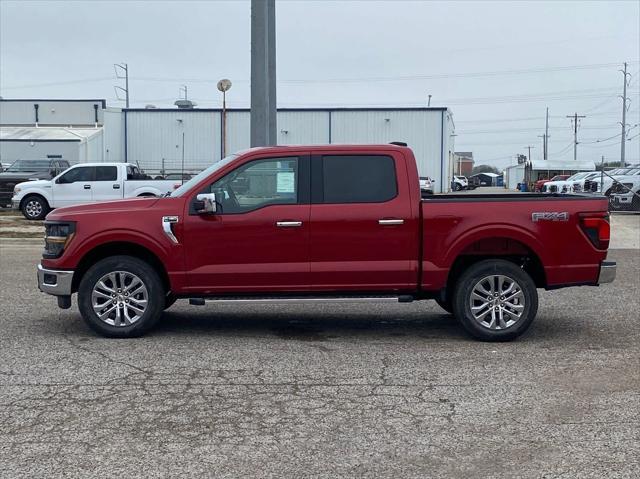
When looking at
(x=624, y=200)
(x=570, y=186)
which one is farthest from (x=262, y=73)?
(x=570, y=186)

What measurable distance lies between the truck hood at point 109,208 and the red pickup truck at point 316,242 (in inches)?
0.8

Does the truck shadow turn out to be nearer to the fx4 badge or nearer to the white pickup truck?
the fx4 badge

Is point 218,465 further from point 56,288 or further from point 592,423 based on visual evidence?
point 56,288

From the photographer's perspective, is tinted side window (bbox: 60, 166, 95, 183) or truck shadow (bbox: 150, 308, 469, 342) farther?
tinted side window (bbox: 60, 166, 95, 183)

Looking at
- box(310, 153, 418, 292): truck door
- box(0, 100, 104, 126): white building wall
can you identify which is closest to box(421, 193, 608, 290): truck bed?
box(310, 153, 418, 292): truck door

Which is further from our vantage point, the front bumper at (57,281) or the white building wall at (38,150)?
the white building wall at (38,150)

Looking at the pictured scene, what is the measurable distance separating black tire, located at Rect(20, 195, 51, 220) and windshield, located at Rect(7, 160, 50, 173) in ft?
21.6

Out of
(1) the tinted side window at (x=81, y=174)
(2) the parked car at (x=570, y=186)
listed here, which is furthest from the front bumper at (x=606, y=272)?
(2) the parked car at (x=570, y=186)

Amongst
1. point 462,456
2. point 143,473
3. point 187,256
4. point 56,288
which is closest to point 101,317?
point 56,288

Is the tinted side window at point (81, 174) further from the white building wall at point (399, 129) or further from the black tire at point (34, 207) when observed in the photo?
the white building wall at point (399, 129)

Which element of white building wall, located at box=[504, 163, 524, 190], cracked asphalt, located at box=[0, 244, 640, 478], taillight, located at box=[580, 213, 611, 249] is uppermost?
white building wall, located at box=[504, 163, 524, 190]

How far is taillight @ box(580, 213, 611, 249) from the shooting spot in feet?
26.4

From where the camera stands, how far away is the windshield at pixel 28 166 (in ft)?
102

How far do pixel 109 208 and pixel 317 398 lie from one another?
326 cm
